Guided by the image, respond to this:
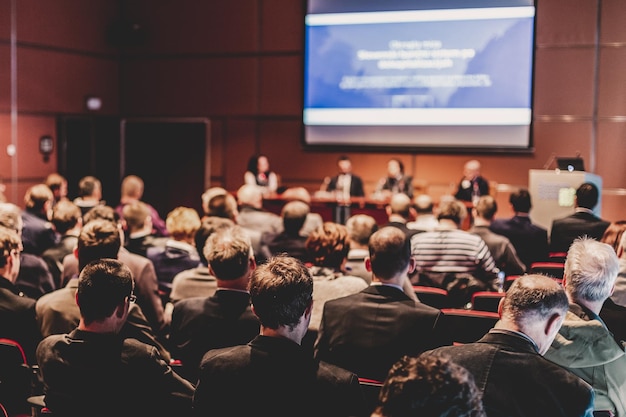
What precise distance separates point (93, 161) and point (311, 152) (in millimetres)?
3483

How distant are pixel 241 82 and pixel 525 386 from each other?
9898 millimetres

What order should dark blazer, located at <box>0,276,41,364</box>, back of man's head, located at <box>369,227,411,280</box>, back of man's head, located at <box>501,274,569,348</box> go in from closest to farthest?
back of man's head, located at <box>501,274,569,348</box> → back of man's head, located at <box>369,227,411,280</box> → dark blazer, located at <box>0,276,41,364</box>

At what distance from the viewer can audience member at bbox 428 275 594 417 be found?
7.18ft

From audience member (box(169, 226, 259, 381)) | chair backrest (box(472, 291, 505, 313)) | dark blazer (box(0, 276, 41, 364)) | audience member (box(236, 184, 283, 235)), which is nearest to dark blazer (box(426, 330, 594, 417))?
audience member (box(169, 226, 259, 381))

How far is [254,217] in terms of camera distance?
694 cm

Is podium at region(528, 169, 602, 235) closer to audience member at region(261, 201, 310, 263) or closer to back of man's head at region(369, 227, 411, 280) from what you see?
audience member at region(261, 201, 310, 263)

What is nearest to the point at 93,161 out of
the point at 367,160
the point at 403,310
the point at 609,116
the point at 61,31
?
the point at 61,31

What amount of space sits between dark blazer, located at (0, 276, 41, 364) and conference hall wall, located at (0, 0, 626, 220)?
23.7 ft

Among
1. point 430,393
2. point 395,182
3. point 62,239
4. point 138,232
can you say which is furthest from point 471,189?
point 430,393

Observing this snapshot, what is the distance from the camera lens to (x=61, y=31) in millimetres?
10938

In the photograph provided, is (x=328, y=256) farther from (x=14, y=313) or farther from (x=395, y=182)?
(x=395, y=182)

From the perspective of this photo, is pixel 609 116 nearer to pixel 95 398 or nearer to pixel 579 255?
pixel 579 255

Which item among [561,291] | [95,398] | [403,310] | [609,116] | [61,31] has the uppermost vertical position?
[61,31]

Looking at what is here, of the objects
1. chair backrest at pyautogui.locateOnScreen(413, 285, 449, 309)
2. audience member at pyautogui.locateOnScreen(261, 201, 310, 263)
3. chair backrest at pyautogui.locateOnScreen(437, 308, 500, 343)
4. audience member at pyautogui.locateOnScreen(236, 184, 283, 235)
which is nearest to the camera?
chair backrest at pyautogui.locateOnScreen(437, 308, 500, 343)
